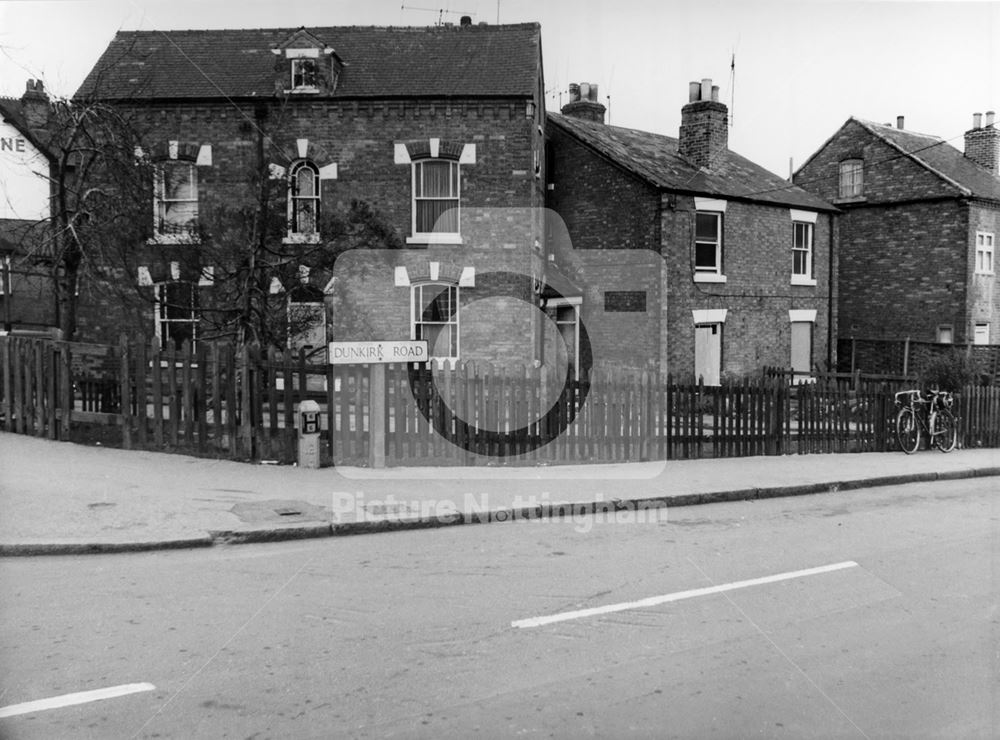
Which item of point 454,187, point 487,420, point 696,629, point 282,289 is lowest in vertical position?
point 696,629

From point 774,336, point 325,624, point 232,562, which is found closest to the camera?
point 325,624

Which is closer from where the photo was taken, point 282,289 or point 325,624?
point 325,624

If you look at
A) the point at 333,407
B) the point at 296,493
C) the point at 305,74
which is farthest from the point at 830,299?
the point at 296,493

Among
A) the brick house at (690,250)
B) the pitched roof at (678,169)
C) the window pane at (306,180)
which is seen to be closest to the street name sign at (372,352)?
the window pane at (306,180)

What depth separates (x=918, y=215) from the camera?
31.2 meters

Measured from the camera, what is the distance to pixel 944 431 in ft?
57.6

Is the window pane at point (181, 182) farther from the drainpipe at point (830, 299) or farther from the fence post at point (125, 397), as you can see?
the drainpipe at point (830, 299)

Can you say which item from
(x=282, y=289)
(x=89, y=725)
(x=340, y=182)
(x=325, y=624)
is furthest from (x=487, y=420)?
(x=340, y=182)

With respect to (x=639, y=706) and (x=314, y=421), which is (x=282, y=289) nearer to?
(x=314, y=421)

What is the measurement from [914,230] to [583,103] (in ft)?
42.7

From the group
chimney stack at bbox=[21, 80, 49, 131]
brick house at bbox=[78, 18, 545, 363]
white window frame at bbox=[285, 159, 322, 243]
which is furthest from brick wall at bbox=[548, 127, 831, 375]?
chimney stack at bbox=[21, 80, 49, 131]

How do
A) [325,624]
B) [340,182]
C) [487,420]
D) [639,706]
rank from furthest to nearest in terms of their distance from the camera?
[340,182] → [487,420] → [325,624] → [639,706]

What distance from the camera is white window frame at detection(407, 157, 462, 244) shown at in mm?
20000

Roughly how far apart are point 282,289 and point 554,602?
9.55 m
